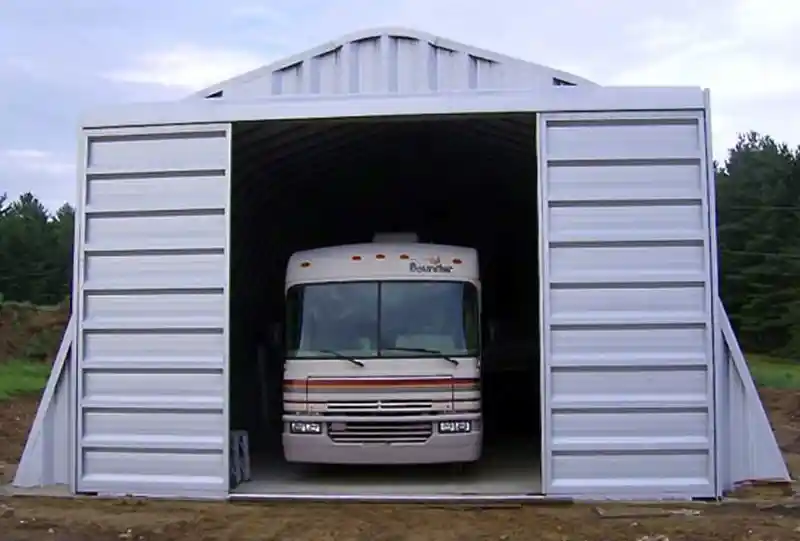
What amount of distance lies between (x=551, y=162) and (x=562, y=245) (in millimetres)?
818

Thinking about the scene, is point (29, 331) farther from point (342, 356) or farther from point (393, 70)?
point (342, 356)

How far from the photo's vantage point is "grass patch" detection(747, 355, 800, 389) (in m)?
30.8

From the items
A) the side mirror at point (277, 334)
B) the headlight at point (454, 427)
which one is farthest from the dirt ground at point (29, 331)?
the headlight at point (454, 427)

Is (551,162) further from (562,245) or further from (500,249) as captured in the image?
(500,249)

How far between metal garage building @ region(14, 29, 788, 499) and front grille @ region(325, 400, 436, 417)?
1320 mm

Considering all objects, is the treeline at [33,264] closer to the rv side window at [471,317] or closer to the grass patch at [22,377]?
the grass patch at [22,377]

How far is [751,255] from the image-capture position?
181ft

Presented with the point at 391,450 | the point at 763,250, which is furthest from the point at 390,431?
the point at 763,250

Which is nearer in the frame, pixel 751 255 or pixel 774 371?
pixel 774 371

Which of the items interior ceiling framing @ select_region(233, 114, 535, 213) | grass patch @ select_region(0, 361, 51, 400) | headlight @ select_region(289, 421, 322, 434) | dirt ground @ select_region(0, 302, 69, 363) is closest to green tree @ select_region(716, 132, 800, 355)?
dirt ground @ select_region(0, 302, 69, 363)

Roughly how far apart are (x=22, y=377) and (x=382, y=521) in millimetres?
22954

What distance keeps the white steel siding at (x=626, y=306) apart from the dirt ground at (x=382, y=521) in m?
0.48

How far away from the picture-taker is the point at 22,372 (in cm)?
3194

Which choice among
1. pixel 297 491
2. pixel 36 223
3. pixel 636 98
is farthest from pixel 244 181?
pixel 36 223
